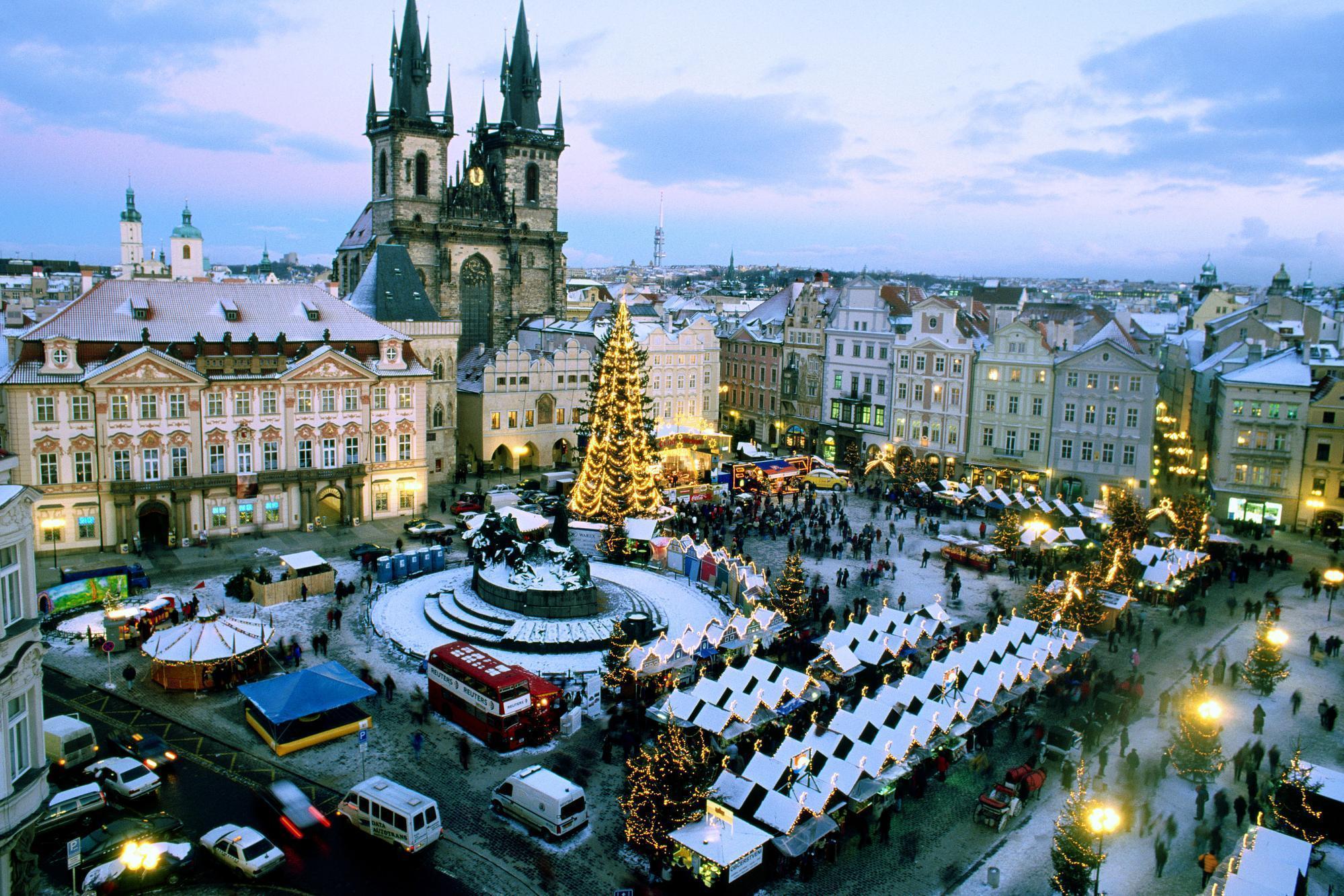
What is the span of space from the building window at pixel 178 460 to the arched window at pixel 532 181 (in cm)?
4120

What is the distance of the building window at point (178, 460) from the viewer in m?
44.2

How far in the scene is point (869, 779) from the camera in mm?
23234

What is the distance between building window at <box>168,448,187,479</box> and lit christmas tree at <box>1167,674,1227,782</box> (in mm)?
40324

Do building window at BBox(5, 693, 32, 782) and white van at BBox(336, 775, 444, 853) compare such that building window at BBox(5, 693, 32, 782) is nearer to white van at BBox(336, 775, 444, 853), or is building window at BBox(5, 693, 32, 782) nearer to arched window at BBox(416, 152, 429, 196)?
white van at BBox(336, 775, 444, 853)

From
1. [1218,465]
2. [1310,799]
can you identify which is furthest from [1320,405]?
[1310,799]

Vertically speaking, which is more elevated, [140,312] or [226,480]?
[140,312]

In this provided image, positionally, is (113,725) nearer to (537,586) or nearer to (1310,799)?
(537,586)

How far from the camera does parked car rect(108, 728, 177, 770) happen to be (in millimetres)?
23969

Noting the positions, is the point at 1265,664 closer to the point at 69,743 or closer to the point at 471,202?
the point at 69,743

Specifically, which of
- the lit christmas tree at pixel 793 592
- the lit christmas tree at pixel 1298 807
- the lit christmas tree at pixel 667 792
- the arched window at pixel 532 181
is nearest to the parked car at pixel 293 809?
the lit christmas tree at pixel 667 792

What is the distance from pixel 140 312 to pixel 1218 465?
56.5m

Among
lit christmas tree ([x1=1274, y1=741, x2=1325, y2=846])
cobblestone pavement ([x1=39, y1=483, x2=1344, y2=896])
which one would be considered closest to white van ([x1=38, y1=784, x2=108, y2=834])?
cobblestone pavement ([x1=39, y1=483, x2=1344, y2=896])

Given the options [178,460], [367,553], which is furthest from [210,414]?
[367,553]

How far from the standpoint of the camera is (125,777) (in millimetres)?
22375
